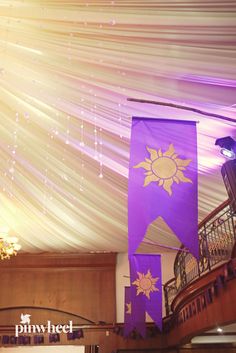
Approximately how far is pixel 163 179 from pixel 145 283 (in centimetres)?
484

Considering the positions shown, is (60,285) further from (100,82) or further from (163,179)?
(163,179)

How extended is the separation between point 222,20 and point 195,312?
4.67 meters

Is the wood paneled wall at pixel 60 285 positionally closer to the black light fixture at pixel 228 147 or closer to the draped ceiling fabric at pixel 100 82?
the draped ceiling fabric at pixel 100 82

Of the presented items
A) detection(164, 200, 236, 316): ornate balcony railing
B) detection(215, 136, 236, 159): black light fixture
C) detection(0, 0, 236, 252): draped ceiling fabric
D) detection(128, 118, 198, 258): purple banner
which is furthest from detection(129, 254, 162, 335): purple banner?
detection(128, 118, 198, 258): purple banner

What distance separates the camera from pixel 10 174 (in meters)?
7.83

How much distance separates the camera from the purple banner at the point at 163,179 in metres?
3.54

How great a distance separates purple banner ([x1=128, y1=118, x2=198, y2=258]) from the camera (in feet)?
11.6

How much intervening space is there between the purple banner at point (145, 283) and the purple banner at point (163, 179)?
443cm

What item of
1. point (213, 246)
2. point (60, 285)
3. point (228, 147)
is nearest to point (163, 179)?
point (228, 147)

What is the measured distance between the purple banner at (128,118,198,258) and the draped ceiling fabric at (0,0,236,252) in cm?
92

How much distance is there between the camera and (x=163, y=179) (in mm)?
3795

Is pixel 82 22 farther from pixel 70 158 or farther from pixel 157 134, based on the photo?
pixel 70 158

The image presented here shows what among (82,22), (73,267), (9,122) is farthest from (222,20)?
(73,267)

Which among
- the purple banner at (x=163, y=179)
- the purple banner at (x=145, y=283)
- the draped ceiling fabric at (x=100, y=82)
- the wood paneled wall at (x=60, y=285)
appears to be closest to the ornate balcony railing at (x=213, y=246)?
the purple banner at (x=145, y=283)
